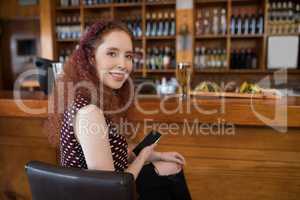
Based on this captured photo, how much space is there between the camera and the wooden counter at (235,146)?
4.33 feet

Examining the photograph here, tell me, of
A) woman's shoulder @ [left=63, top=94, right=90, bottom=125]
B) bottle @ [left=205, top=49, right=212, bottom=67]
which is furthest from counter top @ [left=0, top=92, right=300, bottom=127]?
bottle @ [left=205, top=49, right=212, bottom=67]

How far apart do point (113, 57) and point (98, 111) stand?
219 millimetres

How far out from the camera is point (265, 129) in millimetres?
1346

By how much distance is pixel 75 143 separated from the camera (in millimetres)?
961

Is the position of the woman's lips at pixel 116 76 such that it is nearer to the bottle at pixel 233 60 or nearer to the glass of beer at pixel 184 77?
the glass of beer at pixel 184 77

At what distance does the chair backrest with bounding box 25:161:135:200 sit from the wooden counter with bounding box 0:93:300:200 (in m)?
0.73

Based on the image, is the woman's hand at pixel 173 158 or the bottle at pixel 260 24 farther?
the bottle at pixel 260 24

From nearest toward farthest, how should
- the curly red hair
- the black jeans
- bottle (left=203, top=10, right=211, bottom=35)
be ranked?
1. the curly red hair
2. the black jeans
3. bottle (left=203, top=10, right=211, bottom=35)

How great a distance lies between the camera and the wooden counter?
132cm

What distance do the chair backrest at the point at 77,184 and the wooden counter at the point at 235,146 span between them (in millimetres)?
728

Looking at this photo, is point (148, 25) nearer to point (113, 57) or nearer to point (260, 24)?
point (260, 24)

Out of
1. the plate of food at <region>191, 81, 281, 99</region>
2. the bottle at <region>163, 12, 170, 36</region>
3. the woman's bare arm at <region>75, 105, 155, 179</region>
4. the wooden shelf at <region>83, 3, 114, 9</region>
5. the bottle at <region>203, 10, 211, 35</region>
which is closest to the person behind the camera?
the woman's bare arm at <region>75, 105, 155, 179</region>

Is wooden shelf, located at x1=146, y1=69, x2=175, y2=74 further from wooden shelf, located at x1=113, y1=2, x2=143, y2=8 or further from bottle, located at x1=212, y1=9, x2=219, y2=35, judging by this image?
wooden shelf, located at x1=113, y1=2, x2=143, y2=8
